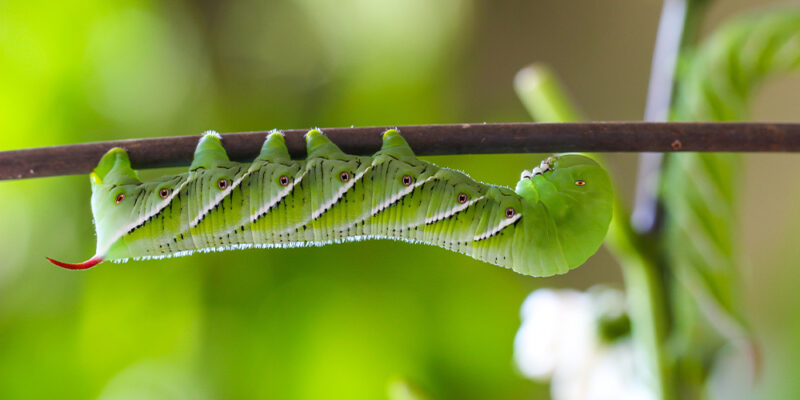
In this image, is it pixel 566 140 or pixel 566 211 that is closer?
pixel 566 140

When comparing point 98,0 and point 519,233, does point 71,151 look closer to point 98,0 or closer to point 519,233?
point 519,233

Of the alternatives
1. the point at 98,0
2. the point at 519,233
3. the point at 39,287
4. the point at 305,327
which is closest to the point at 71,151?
the point at 519,233

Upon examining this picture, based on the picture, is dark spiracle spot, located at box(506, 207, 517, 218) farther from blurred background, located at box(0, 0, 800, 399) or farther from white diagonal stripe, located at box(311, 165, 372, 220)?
blurred background, located at box(0, 0, 800, 399)

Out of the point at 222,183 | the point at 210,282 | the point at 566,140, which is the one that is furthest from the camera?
the point at 210,282

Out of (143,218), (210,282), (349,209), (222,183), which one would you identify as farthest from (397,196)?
(210,282)

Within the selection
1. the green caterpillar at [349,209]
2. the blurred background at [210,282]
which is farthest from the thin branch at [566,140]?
the blurred background at [210,282]

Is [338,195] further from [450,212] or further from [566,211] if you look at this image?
[566,211]

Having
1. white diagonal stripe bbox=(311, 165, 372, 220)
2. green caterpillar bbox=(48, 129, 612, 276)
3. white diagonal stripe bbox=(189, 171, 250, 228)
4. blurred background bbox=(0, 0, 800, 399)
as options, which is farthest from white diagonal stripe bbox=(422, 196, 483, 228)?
blurred background bbox=(0, 0, 800, 399)

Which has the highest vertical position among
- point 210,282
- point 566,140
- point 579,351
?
point 210,282

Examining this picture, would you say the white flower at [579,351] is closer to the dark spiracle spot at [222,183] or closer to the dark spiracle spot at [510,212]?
the dark spiracle spot at [510,212]
